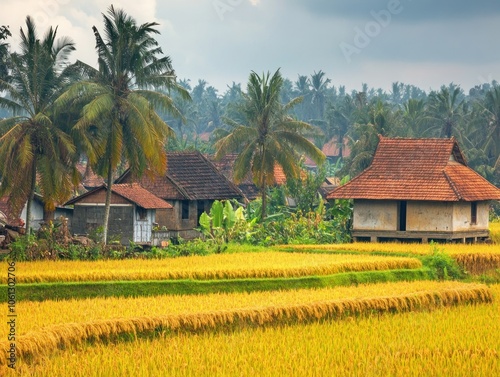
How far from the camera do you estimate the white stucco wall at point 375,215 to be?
3875 cm

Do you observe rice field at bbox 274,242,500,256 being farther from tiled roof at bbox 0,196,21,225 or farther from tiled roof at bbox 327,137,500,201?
tiled roof at bbox 0,196,21,225

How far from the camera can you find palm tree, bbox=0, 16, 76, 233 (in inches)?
1262

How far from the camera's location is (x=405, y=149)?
4059cm

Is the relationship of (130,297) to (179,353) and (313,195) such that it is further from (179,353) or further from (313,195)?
(313,195)

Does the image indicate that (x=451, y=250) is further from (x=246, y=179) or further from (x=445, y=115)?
(x=445, y=115)

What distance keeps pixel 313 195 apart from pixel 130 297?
24307 millimetres

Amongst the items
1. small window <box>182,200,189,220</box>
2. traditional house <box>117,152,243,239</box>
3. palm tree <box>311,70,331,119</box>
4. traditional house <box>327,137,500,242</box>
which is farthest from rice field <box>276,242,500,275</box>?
palm tree <box>311,70,331,119</box>

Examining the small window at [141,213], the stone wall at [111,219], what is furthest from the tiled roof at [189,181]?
the stone wall at [111,219]

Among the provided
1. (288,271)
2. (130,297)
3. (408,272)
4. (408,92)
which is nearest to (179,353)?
(130,297)

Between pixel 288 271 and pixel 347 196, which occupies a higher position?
pixel 347 196

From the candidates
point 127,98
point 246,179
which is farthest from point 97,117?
point 246,179

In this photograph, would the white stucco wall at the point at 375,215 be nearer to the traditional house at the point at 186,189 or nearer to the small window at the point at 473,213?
the small window at the point at 473,213

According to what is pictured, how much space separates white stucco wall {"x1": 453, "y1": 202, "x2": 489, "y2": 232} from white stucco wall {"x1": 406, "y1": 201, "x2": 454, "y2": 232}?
277mm

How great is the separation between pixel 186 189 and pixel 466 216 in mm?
13047
